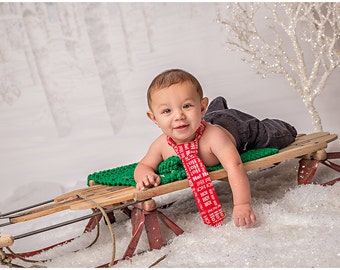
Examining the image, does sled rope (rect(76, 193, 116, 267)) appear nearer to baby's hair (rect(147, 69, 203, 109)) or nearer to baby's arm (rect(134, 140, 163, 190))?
baby's arm (rect(134, 140, 163, 190))

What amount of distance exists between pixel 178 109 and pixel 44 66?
1520mm

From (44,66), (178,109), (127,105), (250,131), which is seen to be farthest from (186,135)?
(44,66)

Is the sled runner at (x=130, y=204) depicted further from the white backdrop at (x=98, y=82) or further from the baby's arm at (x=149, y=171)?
the white backdrop at (x=98, y=82)

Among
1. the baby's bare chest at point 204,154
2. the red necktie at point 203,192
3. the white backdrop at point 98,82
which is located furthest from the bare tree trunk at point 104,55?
the red necktie at point 203,192

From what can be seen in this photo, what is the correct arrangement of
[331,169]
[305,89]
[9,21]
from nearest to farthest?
[331,169] → [305,89] → [9,21]

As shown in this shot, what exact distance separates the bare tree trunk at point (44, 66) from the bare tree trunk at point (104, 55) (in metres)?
0.27

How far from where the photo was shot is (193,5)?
303cm

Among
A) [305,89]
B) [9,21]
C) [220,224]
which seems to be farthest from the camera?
[9,21]

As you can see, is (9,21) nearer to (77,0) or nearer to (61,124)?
(77,0)

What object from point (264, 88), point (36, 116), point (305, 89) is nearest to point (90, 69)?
point (36, 116)

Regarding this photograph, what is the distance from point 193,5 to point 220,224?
170 cm

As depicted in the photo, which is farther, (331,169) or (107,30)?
(107,30)

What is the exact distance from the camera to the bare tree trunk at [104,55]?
3.00 meters

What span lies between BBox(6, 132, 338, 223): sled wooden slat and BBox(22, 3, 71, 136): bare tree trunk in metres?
1.17
